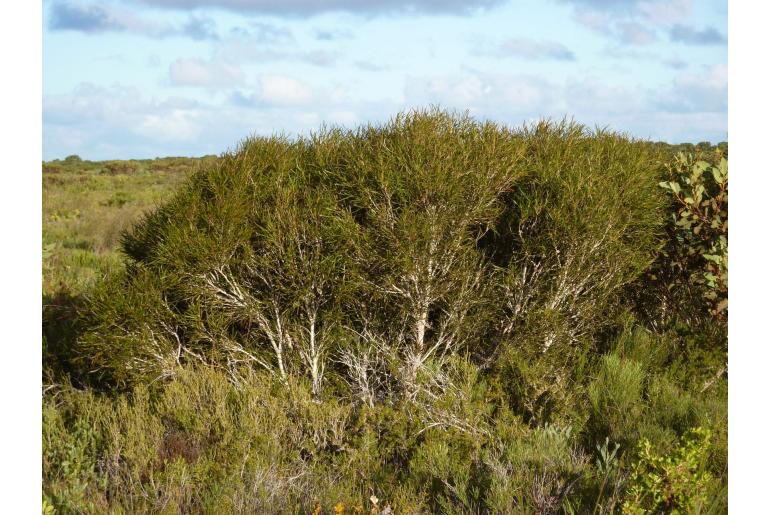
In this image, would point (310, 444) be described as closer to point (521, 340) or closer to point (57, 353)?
point (521, 340)

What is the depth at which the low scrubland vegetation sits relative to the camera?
513 centimetres

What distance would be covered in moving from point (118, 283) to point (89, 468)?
1.57 metres

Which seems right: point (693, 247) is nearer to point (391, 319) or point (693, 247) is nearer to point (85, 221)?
point (391, 319)

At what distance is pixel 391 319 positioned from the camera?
5965mm

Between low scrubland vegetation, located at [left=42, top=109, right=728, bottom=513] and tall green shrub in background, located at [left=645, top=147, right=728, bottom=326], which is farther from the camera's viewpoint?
tall green shrub in background, located at [left=645, top=147, right=728, bottom=326]

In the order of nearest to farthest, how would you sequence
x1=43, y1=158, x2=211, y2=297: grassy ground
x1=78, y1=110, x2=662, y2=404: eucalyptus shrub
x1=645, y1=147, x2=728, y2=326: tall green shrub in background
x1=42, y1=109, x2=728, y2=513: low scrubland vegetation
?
x1=42, y1=109, x2=728, y2=513: low scrubland vegetation
x1=78, y1=110, x2=662, y2=404: eucalyptus shrub
x1=645, y1=147, x2=728, y2=326: tall green shrub in background
x1=43, y1=158, x2=211, y2=297: grassy ground

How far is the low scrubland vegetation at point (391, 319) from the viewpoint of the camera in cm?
513

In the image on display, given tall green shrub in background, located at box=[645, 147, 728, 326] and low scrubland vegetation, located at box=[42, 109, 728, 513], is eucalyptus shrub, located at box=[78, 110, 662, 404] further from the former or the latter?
tall green shrub in background, located at box=[645, 147, 728, 326]

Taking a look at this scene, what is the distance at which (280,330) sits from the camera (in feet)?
19.4

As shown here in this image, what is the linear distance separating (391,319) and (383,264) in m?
0.61

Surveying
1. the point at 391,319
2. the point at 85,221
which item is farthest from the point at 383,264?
the point at 85,221

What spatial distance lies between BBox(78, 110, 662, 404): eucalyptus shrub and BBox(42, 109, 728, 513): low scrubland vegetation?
0.06 feet

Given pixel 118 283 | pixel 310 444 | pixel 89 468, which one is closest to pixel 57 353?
pixel 118 283

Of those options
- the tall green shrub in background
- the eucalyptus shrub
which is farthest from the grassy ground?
the tall green shrub in background
